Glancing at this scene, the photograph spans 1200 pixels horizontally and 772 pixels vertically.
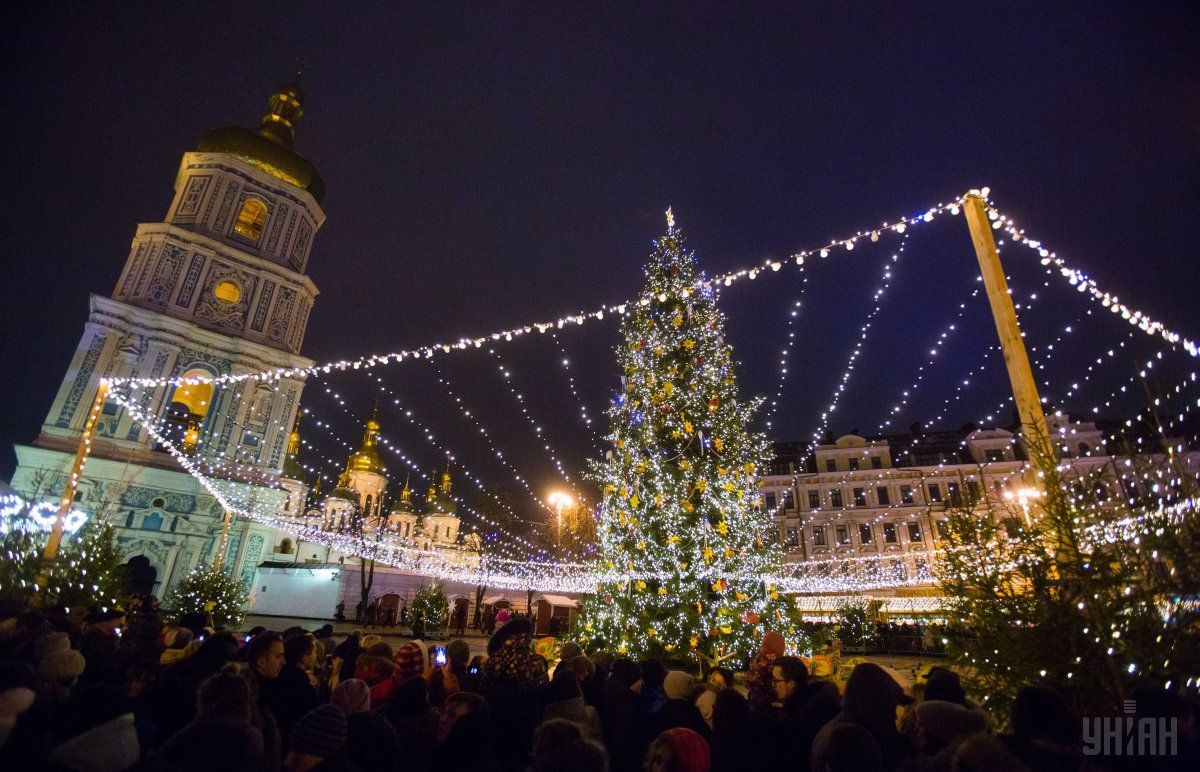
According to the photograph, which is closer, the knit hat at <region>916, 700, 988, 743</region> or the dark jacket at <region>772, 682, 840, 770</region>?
the knit hat at <region>916, 700, 988, 743</region>

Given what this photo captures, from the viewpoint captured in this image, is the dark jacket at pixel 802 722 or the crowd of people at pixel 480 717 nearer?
the crowd of people at pixel 480 717

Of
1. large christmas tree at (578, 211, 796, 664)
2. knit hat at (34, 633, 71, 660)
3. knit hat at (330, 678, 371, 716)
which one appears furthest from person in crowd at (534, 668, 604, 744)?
large christmas tree at (578, 211, 796, 664)

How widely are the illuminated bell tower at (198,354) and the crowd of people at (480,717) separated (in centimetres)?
1947

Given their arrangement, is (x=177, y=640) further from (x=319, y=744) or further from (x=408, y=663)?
(x=319, y=744)

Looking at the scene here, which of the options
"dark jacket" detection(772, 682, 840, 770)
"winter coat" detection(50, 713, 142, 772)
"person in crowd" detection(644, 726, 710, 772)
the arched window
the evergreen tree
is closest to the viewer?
"winter coat" detection(50, 713, 142, 772)

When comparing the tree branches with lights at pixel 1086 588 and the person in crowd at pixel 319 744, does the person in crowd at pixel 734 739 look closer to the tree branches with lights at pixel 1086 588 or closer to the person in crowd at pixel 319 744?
the person in crowd at pixel 319 744

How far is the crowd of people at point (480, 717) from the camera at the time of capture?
229cm

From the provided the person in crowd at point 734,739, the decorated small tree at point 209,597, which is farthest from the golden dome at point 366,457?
the person in crowd at point 734,739

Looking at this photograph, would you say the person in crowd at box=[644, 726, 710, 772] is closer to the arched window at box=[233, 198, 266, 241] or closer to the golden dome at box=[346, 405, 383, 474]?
the arched window at box=[233, 198, 266, 241]

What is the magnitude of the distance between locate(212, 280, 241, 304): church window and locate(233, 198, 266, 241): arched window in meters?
3.12

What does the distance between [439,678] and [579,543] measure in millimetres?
32597

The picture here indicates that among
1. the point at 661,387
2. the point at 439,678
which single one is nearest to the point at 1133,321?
the point at 661,387

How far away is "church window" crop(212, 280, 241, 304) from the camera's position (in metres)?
26.0

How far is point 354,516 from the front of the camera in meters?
37.7
